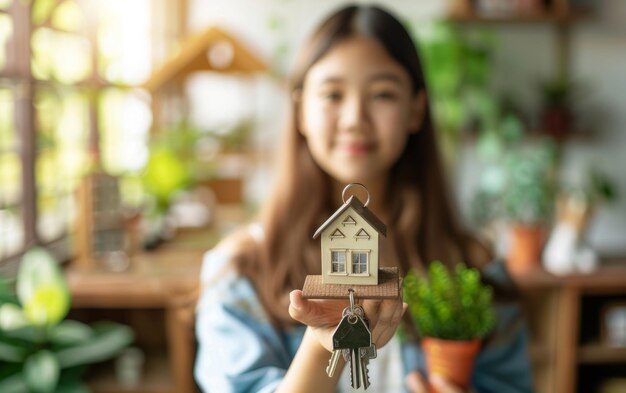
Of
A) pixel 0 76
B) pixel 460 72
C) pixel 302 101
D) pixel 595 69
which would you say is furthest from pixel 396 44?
pixel 595 69

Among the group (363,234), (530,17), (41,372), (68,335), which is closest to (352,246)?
(363,234)

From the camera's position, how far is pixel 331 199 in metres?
0.76

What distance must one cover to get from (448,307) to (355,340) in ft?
1.01

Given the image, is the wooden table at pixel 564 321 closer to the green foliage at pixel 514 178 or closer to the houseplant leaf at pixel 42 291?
the green foliage at pixel 514 178

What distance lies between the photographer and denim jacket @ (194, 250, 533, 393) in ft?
2.53

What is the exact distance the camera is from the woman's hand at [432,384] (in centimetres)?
71

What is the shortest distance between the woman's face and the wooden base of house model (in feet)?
0.60

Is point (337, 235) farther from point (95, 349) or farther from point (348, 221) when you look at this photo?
point (95, 349)

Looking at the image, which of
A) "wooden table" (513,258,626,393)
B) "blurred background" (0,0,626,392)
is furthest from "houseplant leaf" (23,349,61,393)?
"wooden table" (513,258,626,393)

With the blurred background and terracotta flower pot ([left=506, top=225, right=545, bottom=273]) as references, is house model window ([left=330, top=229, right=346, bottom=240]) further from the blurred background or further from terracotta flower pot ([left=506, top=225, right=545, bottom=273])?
terracotta flower pot ([left=506, top=225, right=545, bottom=273])

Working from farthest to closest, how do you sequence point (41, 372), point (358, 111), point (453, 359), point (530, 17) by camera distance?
point (530, 17), point (41, 372), point (453, 359), point (358, 111)

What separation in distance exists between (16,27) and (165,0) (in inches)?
40.9

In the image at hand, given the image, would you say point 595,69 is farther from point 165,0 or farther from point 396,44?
point 396,44

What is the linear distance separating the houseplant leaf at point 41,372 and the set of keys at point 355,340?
2.94 feet
